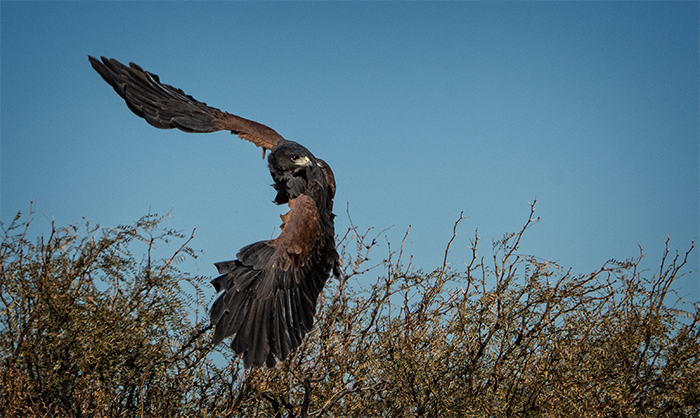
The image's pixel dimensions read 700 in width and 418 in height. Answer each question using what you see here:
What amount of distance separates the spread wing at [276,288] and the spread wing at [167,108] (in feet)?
3.20

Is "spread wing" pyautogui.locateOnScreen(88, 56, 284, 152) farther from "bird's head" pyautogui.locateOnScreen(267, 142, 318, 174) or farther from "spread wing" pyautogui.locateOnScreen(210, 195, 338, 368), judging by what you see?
"spread wing" pyautogui.locateOnScreen(210, 195, 338, 368)

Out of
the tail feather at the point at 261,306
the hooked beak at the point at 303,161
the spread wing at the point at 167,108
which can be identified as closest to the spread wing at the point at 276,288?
the tail feather at the point at 261,306

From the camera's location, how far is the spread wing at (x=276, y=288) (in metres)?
2.73

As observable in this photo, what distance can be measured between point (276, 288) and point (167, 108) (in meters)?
1.96

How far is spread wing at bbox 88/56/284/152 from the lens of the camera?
414cm

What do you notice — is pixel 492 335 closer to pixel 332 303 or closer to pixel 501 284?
pixel 501 284

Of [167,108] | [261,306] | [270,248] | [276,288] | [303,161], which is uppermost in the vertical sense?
[167,108]

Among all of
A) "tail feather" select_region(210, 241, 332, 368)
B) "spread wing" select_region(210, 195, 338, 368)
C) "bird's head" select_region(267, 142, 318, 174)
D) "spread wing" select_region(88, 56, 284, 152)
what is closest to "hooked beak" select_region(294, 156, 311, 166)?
"bird's head" select_region(267, 142, 318, 174)

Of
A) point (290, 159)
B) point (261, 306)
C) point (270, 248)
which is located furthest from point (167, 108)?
point (261, 306)

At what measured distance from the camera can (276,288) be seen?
9.86ft

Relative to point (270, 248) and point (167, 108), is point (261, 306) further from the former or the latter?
point (167, 108)

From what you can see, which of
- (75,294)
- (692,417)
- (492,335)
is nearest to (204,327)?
(75,294)

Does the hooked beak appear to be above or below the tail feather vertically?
above

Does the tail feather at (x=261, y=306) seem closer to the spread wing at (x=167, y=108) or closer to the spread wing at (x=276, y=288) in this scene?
the spread wing at (x=276, y=288)
